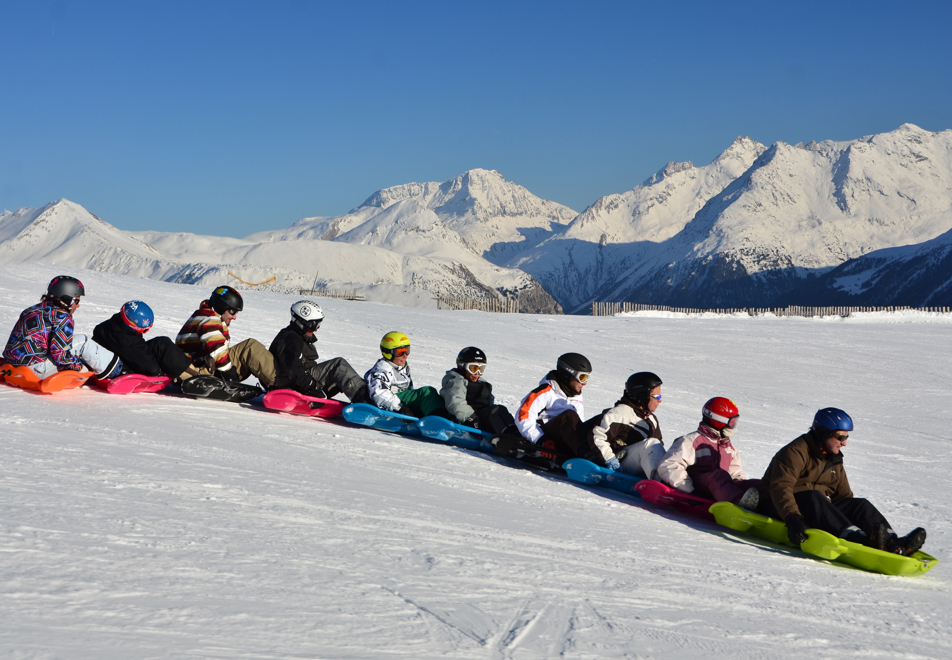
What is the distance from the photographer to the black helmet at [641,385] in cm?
731

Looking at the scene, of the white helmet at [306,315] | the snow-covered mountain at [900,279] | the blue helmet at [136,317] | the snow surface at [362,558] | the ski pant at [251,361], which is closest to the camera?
the snow surface at [362,558]

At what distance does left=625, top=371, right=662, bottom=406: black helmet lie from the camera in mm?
7312

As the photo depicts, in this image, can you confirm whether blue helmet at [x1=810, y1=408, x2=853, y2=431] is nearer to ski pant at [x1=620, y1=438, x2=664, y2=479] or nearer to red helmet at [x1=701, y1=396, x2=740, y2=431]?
red helmet at [x1=701, y1=396, x2=740, y2=431]

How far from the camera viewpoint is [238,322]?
1859 cm

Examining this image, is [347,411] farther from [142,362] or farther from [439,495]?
[439,495]

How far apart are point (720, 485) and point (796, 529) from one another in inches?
36.2

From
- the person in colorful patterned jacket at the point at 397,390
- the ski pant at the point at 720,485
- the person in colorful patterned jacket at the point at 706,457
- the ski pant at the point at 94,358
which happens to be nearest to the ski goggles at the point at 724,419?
the person in colorful patterned jacket at the point at 706,457

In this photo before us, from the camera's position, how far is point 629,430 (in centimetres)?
744

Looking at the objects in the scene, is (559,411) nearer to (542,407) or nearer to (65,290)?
(542,407)

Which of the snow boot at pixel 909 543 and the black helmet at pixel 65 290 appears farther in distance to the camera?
the black helmet at pixel 65 290

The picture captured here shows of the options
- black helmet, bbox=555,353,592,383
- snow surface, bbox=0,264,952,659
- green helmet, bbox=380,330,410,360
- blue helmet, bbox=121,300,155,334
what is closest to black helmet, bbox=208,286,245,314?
blue helmet, bbox=121,300,155,334

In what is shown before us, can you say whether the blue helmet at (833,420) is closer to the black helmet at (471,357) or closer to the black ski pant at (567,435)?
the black ski pant at (567,435)

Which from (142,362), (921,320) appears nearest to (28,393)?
(142,362)

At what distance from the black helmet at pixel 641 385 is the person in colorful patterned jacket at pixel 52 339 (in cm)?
523
